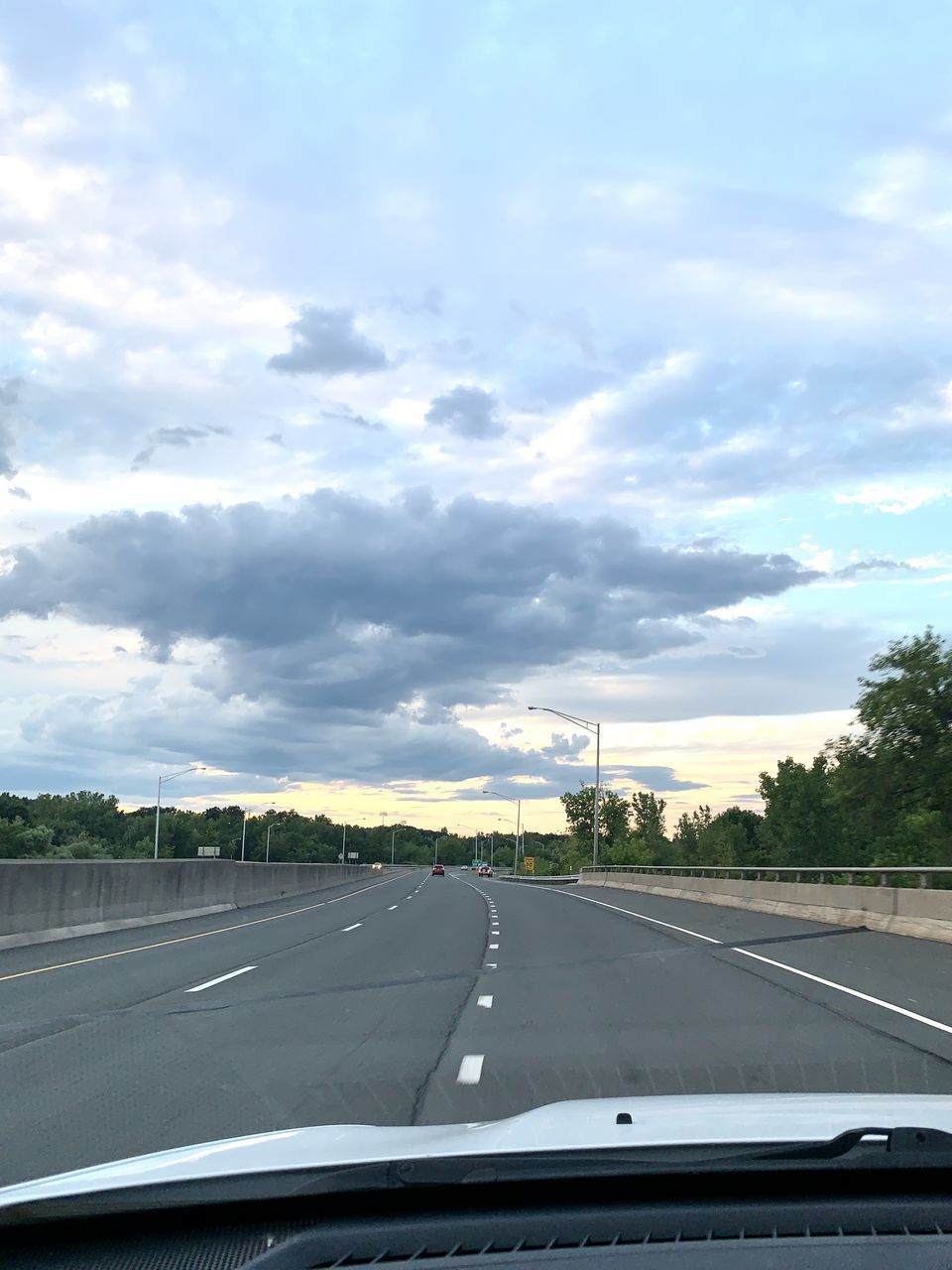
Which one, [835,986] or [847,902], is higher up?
[847,902]

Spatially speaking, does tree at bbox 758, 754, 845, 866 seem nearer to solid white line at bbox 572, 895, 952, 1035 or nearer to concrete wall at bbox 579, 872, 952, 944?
concrete wall at bbox 579, 872, 952, 944

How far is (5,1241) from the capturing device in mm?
3619

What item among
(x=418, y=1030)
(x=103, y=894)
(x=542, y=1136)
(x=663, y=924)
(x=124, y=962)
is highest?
(x=542, y=1136)

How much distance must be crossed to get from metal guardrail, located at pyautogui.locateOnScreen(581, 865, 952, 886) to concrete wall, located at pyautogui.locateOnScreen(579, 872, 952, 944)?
1.50 ft

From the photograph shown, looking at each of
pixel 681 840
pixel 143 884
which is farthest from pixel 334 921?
pixel 681 840

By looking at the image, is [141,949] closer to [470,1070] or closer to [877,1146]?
[470,1070]

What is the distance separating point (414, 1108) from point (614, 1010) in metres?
4.95

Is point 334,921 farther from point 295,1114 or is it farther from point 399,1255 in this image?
point 399,1255

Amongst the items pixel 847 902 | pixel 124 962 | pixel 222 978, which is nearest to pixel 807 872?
pixel 847 902

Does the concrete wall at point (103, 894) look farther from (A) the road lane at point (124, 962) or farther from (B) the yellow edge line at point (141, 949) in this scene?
(B) the yellow edge line at point (141, 949)

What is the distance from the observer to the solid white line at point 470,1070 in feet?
28.1

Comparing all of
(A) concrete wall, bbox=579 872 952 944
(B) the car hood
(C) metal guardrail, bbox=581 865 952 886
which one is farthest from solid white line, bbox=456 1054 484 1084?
(C) metal guardrail, bbox=581 865 952 886

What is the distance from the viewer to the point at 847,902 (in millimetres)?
25516

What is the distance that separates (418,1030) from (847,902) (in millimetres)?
17159
